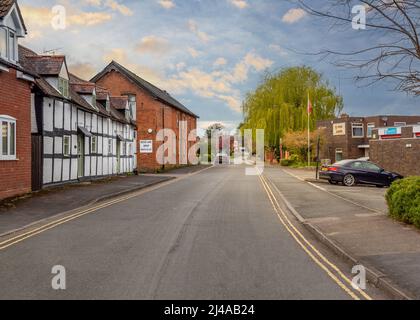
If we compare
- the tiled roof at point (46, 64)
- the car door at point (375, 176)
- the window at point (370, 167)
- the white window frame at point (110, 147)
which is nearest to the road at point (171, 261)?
the tiled roof at point (46, 64)

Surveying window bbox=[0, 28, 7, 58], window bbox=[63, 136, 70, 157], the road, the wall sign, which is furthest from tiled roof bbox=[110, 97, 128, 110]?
the wall sign

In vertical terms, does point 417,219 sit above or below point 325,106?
below

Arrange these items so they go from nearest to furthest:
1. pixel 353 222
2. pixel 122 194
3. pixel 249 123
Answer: pixel 353 222
pixel 122 194
pixel 249 123

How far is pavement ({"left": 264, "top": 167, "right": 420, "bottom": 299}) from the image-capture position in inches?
241

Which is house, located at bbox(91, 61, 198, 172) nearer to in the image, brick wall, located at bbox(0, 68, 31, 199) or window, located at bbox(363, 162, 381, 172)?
window, located at bbox(363, 162, 381, 172)

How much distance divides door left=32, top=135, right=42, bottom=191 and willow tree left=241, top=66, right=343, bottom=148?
37.9 meters

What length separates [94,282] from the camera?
5871 millimetres

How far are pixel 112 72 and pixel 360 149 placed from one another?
98.0 feet

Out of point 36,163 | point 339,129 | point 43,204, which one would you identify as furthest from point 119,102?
point 339,129

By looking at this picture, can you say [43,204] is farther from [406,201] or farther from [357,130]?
[357,130]

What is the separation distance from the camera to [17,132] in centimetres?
1633

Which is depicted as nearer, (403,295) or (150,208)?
(403,295)
